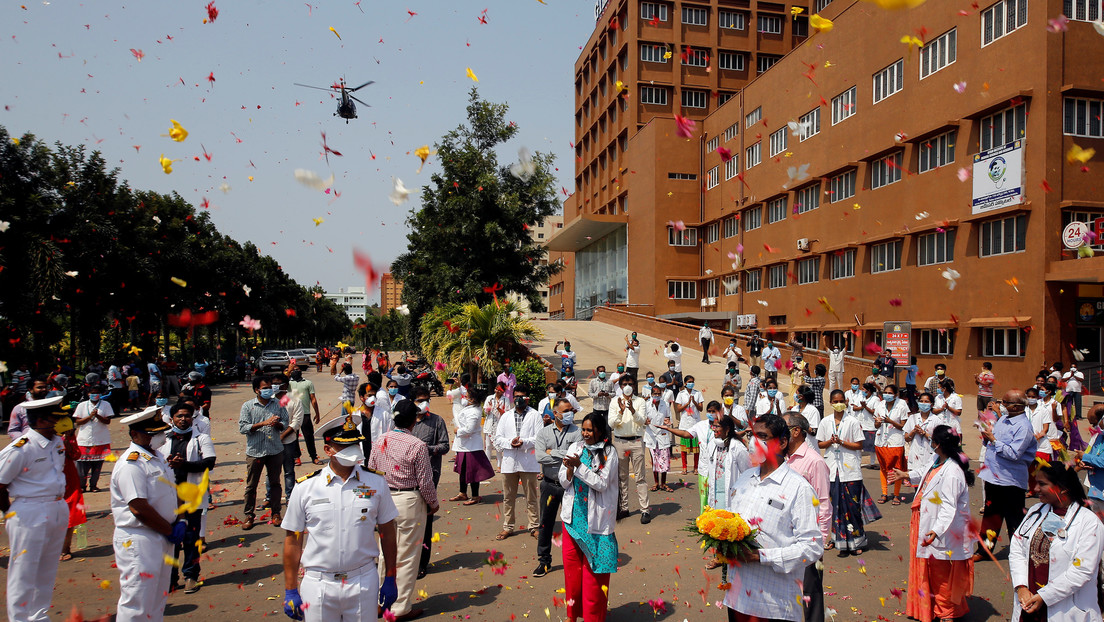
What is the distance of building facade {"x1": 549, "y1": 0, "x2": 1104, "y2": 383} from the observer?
20375 millimetres

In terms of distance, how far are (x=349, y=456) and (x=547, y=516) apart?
11.0 feet

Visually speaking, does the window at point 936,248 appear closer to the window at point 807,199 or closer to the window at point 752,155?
the window at point 807,199

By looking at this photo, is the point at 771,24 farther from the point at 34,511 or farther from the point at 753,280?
the point at 34,511

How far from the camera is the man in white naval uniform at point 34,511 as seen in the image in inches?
189

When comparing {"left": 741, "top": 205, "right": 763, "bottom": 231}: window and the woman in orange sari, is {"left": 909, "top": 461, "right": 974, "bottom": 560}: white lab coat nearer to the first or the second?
the woman in orange sari

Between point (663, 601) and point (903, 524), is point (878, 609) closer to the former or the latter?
point (663, 601)

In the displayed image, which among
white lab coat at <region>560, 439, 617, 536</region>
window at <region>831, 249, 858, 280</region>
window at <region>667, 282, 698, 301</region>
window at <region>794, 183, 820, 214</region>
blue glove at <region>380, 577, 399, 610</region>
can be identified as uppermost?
window at <region>794, 183, 820, 214</region>

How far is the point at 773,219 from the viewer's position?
3628cm

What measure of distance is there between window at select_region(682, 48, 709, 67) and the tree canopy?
32861 millimetres

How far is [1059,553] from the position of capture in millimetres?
4039

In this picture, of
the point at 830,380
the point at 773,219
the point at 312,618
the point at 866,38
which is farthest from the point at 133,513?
the point at 773,219

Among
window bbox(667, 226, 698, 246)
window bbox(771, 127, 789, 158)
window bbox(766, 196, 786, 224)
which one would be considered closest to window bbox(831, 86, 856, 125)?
window bbox(771, 127, 789, 158)

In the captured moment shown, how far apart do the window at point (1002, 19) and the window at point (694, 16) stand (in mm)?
28949

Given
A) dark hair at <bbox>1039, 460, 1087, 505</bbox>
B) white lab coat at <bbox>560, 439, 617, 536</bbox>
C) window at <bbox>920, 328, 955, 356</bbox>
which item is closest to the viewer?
dark hair at <bbox>1039, 460, 1087, 505</bbox>
